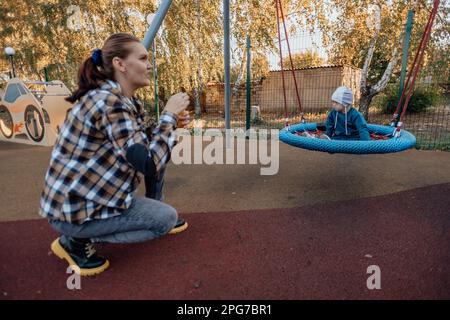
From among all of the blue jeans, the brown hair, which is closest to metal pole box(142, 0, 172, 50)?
the brown hair

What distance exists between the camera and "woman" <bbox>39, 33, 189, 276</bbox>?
1.38 meters

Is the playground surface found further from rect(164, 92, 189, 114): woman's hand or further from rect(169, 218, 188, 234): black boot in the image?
rect(164, 92, 189, 114): woman's hand

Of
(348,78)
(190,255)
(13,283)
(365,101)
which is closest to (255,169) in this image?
(190,255)

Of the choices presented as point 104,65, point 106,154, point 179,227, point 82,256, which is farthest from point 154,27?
point 82,256

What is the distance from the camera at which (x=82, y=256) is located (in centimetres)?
167

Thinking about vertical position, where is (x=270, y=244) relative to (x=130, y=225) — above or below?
below

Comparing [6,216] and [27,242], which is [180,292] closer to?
[27,242]

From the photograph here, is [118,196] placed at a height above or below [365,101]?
below

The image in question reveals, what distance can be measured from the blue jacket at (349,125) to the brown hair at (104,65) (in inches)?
91.8

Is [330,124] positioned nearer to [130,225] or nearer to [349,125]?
[349,125]

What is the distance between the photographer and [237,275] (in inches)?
65.4

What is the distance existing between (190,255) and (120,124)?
0.93 meters

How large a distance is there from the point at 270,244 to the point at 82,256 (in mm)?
1108

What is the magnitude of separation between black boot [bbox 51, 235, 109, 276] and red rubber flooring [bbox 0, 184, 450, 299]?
61 millimetres
